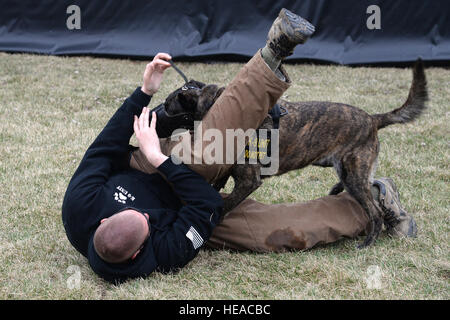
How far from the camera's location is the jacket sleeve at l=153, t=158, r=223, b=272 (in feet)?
Result: 10.2

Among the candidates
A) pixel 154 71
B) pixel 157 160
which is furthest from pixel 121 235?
pixel 154 71

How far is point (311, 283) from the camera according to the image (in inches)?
125

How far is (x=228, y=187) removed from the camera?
196 inches

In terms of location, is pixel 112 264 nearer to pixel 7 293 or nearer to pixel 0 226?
pixel 7 293

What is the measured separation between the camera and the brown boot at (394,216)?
3.89m

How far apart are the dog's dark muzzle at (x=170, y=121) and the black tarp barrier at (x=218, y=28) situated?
6.12 meters

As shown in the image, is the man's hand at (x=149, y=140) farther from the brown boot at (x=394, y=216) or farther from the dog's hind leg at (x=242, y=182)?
the brown boot at (x=394, y=216)

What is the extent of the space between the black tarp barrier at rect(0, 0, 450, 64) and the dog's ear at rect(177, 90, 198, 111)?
6089mm

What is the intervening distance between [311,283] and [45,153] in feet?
11.8
